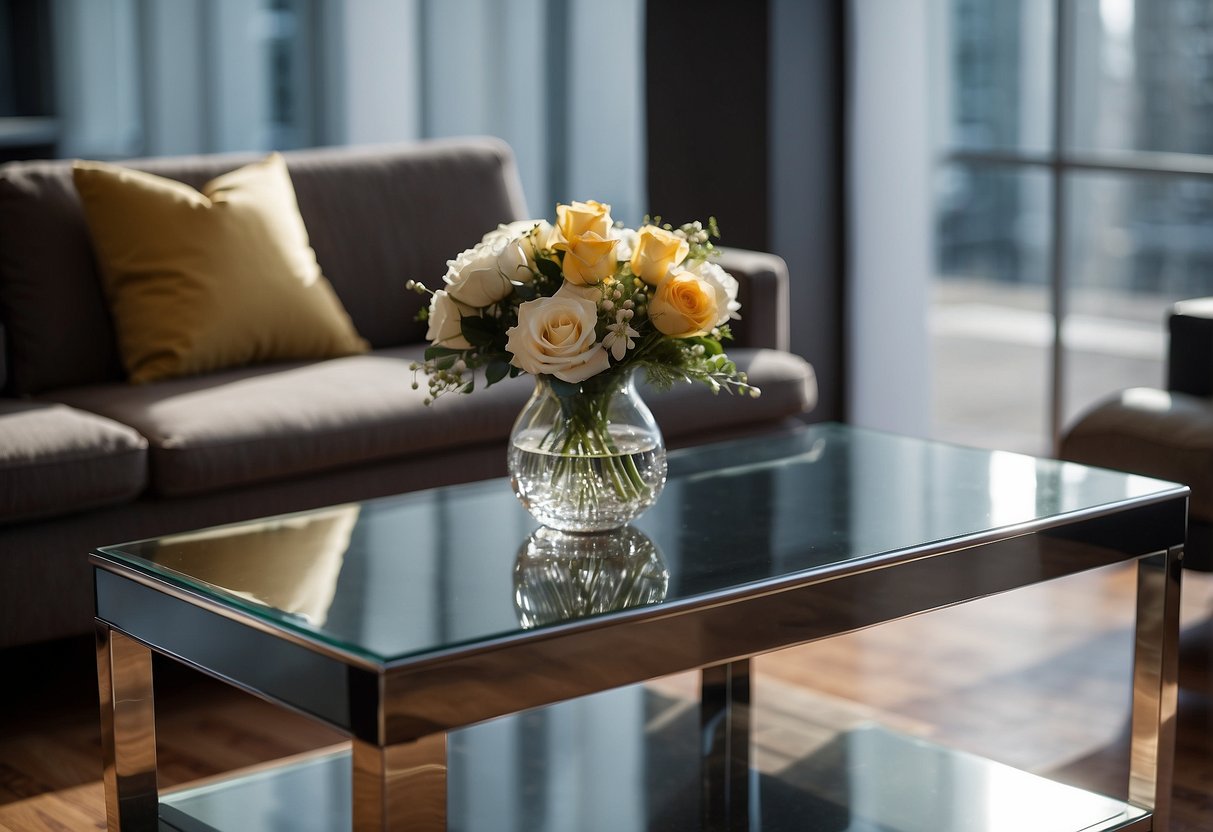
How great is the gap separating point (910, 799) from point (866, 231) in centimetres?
243

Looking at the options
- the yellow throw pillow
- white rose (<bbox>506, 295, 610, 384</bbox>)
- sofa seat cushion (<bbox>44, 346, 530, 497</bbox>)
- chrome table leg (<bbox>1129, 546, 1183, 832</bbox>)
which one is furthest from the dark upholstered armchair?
the yellow throw pillow

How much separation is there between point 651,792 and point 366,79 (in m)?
3.75

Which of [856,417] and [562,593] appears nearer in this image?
[562,593]

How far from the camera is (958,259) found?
505 cm

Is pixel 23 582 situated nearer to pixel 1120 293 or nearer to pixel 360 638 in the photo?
pixel 360 638

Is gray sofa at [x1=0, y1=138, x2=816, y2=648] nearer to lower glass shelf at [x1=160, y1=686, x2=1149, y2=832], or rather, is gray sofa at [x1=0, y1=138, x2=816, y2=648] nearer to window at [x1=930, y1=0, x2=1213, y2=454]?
lower glass shelf at [x1=160, y1=686, x2=1149, y2=832]

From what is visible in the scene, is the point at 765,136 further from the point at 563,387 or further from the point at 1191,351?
the point at 563,387

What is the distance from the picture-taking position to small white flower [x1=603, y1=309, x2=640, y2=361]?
186cm

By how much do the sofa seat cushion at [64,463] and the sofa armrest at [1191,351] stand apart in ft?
6.43

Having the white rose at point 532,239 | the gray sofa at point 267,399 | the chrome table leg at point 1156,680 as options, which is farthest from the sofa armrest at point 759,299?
the white rose at point 532,239

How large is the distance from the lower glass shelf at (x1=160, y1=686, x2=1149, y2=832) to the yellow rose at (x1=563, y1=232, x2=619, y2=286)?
0.71 meters

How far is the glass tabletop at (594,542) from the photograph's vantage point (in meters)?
1.71

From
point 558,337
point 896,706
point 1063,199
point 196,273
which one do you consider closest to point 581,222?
point 558,337

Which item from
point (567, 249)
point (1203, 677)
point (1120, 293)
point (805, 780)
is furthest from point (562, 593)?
point (1120, 293)
